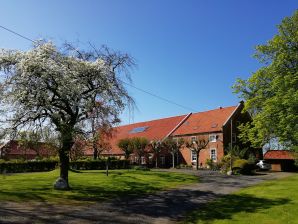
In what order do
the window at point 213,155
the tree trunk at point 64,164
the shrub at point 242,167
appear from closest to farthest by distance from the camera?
the tree trunk at point 64,164
the shrub at point 242,167
the window at point 213,155

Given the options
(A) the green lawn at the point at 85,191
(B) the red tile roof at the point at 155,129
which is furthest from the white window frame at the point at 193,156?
(A) the green lawn at the point at 85,191

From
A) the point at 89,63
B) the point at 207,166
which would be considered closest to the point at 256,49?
the point at 89,63

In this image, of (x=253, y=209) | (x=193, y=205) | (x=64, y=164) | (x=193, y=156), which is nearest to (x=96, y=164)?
(x=193, y=156)

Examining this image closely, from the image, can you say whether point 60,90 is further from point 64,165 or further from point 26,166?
point 26,166

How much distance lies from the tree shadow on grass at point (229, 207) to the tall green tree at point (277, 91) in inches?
259

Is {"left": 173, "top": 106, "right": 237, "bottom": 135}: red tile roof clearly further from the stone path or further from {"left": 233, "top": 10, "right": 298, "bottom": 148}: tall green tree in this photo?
the stone path

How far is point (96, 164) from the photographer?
51.2 metres

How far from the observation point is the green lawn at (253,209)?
17.0 m

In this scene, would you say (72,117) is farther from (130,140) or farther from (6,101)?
(130,140)

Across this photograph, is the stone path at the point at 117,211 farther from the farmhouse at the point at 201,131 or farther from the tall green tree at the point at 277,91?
the farmhouse at the point at 201,131

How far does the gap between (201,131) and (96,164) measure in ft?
57.9

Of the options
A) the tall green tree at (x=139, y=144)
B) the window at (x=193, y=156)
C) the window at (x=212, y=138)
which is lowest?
the window at (x=193, y=156)

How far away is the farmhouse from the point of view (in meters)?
54.8

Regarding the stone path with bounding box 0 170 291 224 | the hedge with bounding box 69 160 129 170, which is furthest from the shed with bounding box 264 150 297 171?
the stone path with bounding box 0 170 291 224
